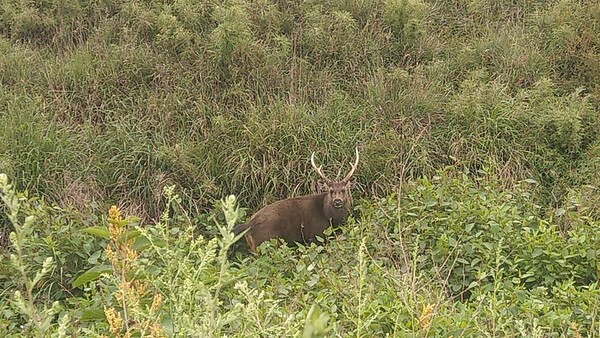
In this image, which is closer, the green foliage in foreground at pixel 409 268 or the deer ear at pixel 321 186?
the green foliage in foreground at pixel 409 268

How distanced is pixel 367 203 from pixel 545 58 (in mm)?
3062

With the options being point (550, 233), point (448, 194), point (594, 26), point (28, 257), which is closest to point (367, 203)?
point (448, 194)

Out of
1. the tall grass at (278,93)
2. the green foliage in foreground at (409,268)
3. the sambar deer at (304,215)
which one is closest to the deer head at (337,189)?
the sambar deer at (304,215)

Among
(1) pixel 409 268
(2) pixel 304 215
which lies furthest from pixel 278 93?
(1) pixel 409 268

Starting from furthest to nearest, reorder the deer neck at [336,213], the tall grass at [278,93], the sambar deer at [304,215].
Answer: the tall grass at [278,93] → the deer neck at [336,213] → the sambar deer at [304,215]

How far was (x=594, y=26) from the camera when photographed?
8391 mm

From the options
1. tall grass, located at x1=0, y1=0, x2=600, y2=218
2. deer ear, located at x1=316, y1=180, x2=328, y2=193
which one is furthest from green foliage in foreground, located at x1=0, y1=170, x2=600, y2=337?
tall grass, located at x1=0, y1=0, x2=600, y2=218

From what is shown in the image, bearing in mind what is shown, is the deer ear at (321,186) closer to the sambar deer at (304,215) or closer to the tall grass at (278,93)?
the sambar deer at (304,215)

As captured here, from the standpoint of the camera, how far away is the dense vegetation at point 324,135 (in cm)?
520

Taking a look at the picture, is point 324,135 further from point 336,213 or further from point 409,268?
point 409,268

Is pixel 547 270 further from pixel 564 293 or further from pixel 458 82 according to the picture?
pixel 458 82

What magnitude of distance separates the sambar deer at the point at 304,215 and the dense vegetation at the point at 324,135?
0.58 ft

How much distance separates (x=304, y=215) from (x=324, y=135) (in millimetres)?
1066

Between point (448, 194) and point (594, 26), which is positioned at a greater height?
point (594, 26)
